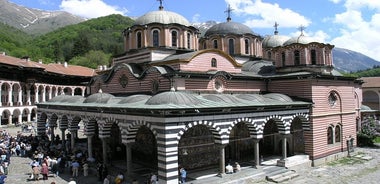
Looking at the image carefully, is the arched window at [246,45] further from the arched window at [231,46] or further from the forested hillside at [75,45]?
the forested hillside at [75,45]

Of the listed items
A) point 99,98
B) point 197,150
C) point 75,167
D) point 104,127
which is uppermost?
point 99,98

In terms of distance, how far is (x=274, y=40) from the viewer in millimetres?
31141

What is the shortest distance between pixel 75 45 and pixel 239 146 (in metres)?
74.7

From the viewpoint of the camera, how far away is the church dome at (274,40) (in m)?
30.9

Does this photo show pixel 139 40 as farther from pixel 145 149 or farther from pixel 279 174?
pixel 279 174

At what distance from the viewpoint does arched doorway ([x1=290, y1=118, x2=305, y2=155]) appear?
20625 millimetres

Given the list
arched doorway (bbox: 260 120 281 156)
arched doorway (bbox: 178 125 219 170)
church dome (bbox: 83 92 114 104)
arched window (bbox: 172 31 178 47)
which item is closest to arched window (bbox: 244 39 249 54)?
arched window (bbox: 172 31 178 47)

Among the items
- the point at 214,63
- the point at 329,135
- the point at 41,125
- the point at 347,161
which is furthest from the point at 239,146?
the point at 41,125

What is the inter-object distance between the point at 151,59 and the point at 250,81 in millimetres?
6561

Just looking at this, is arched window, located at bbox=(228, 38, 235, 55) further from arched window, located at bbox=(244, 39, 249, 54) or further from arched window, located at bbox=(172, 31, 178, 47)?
arched window, located at bbox=(172, 31, 178, 47)

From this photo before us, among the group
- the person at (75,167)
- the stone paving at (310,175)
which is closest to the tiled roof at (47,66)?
the stone paving at (310,175)

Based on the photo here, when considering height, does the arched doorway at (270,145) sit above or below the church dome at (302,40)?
below

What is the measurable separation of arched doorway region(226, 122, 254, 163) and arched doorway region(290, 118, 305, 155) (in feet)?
8.81

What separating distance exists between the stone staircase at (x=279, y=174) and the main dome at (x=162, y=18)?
11426 millimetres
